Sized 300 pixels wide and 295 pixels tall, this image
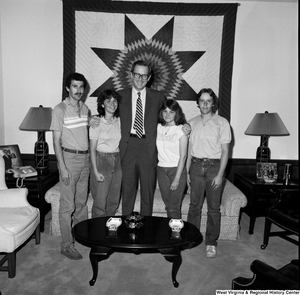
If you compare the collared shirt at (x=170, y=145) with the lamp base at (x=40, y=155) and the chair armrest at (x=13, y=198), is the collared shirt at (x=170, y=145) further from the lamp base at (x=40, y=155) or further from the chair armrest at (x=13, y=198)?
the lamp base at (x=40, y=155)

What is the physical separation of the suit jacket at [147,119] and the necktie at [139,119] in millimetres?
35

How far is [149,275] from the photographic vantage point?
2.43 meters

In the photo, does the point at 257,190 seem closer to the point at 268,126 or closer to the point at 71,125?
the point at 268,126

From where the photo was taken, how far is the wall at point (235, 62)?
371 cm

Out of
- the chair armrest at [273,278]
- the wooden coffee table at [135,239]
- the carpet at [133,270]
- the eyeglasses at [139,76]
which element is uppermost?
the eyeglasses at [139,76]

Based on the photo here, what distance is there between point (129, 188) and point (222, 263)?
0.99m

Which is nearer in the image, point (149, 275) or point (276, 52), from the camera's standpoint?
point (149, 275)

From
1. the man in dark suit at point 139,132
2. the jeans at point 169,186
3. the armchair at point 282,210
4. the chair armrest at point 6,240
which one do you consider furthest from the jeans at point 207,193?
the chair armrest at point 6,240

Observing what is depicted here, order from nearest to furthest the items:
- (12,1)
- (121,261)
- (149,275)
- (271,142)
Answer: (149,275) → (121,261) → (12,1) → (271,142)

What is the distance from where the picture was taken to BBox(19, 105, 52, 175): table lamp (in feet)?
11.2

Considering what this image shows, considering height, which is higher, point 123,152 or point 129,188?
point 123,152

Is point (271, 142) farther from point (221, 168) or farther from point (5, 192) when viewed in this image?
point (5, 192)

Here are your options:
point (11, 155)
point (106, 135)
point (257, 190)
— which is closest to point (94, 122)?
point (106, 135)

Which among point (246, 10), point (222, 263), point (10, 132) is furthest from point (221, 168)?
point (10, 132)
